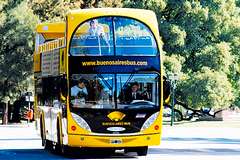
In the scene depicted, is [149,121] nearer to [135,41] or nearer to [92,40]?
[135,41]

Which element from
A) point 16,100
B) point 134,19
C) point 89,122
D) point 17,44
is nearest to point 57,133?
point 89,122

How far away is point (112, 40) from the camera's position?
2250 cm

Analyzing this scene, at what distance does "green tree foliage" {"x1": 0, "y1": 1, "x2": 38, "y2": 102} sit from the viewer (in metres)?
64.2

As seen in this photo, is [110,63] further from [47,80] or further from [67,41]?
[47,80]

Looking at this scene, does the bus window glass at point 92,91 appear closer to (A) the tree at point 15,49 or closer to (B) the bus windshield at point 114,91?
(B) the bus windshield at point 114,91

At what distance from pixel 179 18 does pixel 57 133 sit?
46141 millimetres

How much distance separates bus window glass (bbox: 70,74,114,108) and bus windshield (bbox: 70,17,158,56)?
0.67 m

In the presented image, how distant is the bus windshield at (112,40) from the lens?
73.6 feet

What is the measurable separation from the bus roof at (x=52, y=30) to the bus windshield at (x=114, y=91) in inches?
138

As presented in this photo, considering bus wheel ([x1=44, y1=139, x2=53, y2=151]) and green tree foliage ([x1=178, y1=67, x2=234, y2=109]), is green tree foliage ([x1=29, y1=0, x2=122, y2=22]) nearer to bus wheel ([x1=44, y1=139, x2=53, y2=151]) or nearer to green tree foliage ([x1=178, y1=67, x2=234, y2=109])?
green tree foliage ([x1=178, y1=67, x2=234, y2=109])

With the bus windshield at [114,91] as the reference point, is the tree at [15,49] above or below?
above

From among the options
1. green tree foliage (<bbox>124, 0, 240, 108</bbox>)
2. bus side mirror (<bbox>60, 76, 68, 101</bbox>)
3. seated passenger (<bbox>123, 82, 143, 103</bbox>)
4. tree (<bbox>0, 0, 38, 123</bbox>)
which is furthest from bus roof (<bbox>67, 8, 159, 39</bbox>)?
green tree foliage (<bbox>124, 0, 240, 108</bbox>)

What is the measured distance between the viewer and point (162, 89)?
22500mm

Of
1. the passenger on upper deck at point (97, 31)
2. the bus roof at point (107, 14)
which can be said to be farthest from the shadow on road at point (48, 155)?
the bus roof at point (107, 14)
